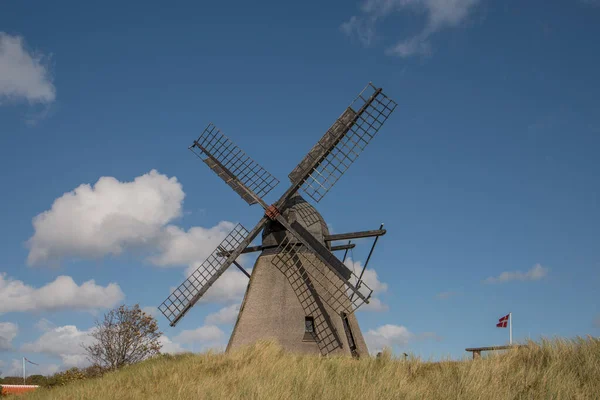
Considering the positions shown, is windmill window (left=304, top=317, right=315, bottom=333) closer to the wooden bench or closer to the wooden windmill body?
the wooden windmill body

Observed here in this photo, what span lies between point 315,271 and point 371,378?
22.2 ft

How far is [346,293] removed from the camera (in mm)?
19016

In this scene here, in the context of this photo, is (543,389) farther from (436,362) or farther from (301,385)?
(301,385)

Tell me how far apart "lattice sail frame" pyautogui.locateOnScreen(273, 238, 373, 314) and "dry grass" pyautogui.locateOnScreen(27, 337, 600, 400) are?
2757 millimetres

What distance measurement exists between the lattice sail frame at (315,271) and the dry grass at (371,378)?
276 cm

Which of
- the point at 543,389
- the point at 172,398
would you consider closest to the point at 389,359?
the point at 543,389

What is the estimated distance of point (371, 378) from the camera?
41.4 ft

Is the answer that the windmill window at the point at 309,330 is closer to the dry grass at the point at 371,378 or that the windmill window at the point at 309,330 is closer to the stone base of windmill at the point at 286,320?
the stone base of windmill at the point at 286,320

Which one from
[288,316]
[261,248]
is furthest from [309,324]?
[261,248]

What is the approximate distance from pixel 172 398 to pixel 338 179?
32.6 feet

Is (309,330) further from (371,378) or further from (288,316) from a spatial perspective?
→ (371,378)

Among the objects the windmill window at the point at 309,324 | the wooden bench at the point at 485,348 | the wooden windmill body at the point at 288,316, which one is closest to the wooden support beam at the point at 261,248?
the wooden windmill body at the point at 288,316

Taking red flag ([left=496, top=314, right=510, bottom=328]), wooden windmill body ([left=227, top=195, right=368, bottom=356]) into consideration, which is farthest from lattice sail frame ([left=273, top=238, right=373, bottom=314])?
red flag ([left=496, top=314, right=510, bottom=328])

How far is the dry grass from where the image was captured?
11.0 meters
